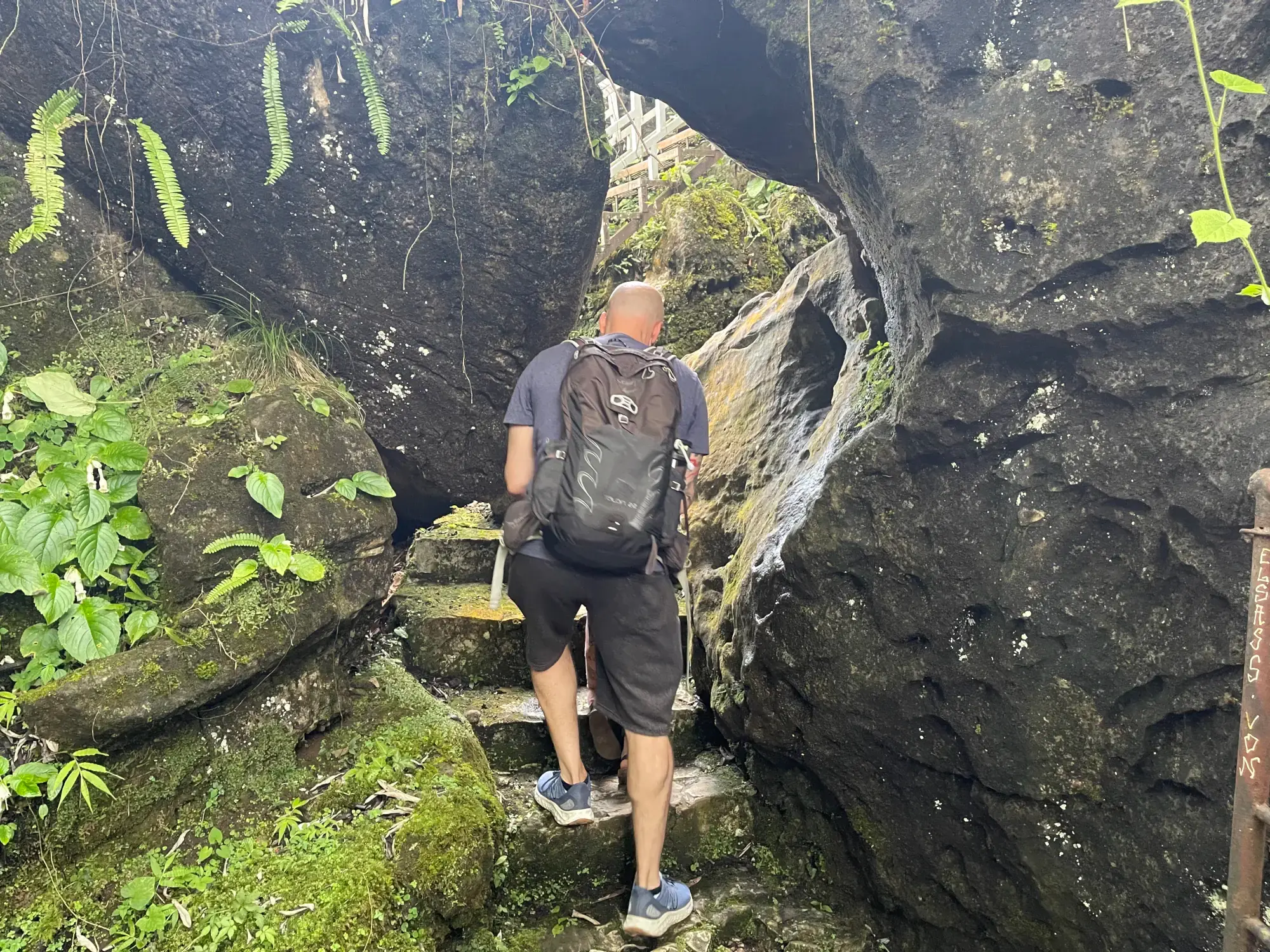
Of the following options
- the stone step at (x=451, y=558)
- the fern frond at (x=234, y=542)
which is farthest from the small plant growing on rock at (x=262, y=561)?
the stone step at (x=451, y=558)

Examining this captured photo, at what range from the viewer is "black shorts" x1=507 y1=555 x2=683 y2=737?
332 centimetres

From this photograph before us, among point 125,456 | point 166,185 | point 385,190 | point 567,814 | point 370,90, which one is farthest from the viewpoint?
point 385,190

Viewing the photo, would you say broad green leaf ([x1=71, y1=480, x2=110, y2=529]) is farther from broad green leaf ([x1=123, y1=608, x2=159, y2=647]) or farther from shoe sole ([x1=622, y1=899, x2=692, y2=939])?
shoe sole ([x1=622, y1=899, x2=692, y2=939])

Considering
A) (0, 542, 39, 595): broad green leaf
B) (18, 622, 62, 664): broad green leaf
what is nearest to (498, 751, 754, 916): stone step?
(18, 622, 62, 664): broad green leaf

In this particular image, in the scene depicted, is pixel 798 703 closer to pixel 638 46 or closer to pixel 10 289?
pixel 638 46

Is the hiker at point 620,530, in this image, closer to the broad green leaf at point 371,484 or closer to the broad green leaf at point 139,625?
the broad green leaf at point 371,484

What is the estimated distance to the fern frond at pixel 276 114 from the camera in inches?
169

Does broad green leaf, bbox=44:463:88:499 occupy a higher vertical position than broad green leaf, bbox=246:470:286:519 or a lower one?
higher

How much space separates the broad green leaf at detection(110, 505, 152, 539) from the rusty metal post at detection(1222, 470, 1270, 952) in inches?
173

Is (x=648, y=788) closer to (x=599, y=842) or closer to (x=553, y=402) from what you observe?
(x=599, y=842)

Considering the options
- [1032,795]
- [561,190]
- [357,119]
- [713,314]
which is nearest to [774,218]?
[713,314]

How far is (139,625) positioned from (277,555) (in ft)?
2.09

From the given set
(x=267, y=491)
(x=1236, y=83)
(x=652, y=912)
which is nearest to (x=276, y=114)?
(x=267, y=491)

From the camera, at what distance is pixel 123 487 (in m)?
3.71
